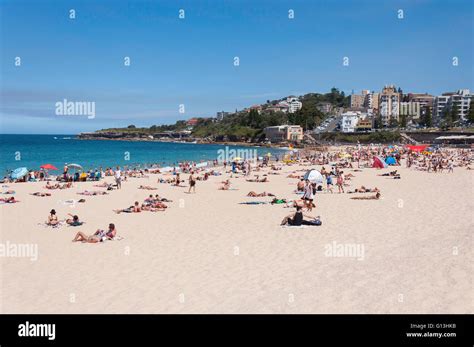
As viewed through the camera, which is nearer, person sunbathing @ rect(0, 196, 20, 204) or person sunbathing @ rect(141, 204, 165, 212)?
person sunbathing @ rect(141, 204, 165, 212)

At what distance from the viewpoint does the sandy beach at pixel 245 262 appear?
6496 mm

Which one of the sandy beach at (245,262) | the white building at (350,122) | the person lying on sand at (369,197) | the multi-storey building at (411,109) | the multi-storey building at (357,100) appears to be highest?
the multi-storey building at (357,100)

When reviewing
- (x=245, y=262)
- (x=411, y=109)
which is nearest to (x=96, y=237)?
(x=245, y=262)

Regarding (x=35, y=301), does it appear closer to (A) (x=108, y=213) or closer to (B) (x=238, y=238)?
(B) (x=238, y=238)

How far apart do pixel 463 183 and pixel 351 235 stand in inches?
557

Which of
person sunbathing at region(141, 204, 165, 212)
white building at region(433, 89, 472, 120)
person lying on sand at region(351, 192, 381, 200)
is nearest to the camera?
person sunbathing at region(141, 204, 165, 212)

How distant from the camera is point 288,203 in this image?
15.9 metres

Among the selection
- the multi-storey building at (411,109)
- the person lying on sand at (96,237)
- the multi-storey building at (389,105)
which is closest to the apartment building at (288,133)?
the multi-storey building at (389,105)

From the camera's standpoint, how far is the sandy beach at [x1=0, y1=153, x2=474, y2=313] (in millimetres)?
6496

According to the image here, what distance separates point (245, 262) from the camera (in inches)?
338

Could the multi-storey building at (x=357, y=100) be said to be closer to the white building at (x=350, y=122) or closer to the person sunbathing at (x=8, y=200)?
the white building at (x=350, y=122)

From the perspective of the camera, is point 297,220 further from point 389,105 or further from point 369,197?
point 389,105

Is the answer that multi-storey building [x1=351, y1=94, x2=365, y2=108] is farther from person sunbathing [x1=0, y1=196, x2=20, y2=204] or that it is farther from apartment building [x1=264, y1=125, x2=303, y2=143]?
person sunbathing [x1=0, y1=196, x2=20, y2=204]

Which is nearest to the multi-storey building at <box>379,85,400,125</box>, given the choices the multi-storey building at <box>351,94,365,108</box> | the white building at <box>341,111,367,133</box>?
the white building at <box>341,111,367,133</box>
